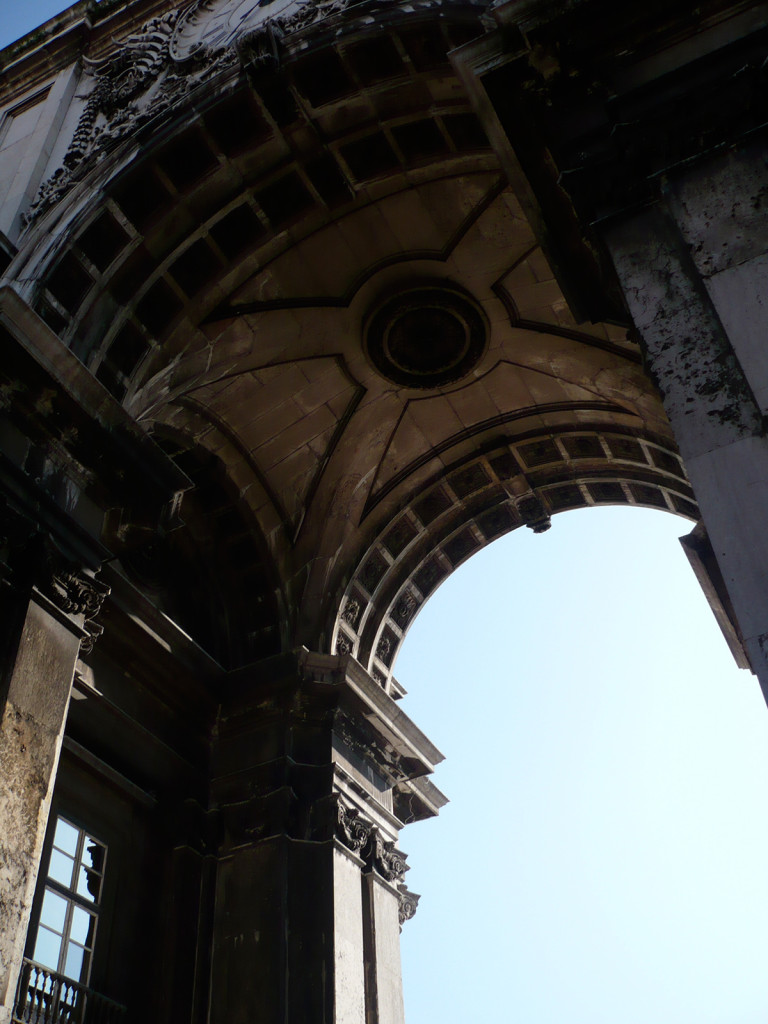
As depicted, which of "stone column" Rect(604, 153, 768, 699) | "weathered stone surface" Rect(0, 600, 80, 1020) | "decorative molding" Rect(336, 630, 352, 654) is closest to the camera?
"stone column" Rect(604, 153, 768, 699)

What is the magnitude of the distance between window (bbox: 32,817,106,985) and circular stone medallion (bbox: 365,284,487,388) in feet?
25.1

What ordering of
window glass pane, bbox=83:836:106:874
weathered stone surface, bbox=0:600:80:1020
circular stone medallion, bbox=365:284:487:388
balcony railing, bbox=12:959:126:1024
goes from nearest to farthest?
weathered stone surface, bbox=0:600:80:1020, balcony railing, bbox=12:959:126:1024, window glass pane, bbox=83:836:106:874, circular stone medallion, bbox=365:284:487:388

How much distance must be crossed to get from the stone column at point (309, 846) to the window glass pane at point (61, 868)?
7.26ft

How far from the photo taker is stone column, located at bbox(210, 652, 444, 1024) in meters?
11.2

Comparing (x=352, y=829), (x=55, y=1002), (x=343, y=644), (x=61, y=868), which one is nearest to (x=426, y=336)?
(x=343, y=644)

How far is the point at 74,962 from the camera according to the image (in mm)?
10078

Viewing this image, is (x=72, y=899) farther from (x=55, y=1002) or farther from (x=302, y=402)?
(x=302, y=402)

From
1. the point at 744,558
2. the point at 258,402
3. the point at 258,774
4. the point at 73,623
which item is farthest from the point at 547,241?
the point at 258,774

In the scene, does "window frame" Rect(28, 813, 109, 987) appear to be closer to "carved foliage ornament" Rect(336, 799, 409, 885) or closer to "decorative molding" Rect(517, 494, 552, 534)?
"carved foliage ornament" Rect(336, 799, 409, 885)

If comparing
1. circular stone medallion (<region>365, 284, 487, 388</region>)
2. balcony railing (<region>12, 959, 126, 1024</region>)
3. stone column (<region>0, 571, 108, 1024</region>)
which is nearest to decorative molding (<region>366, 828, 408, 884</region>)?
balcony railing (<region>12, 959, 126, 1024</region>)

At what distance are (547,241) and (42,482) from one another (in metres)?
5.11

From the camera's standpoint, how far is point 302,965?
11203 millimetres

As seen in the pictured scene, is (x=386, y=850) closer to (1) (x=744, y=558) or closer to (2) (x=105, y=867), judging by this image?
(2) (x=105, y=867)

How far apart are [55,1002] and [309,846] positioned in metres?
3.65
